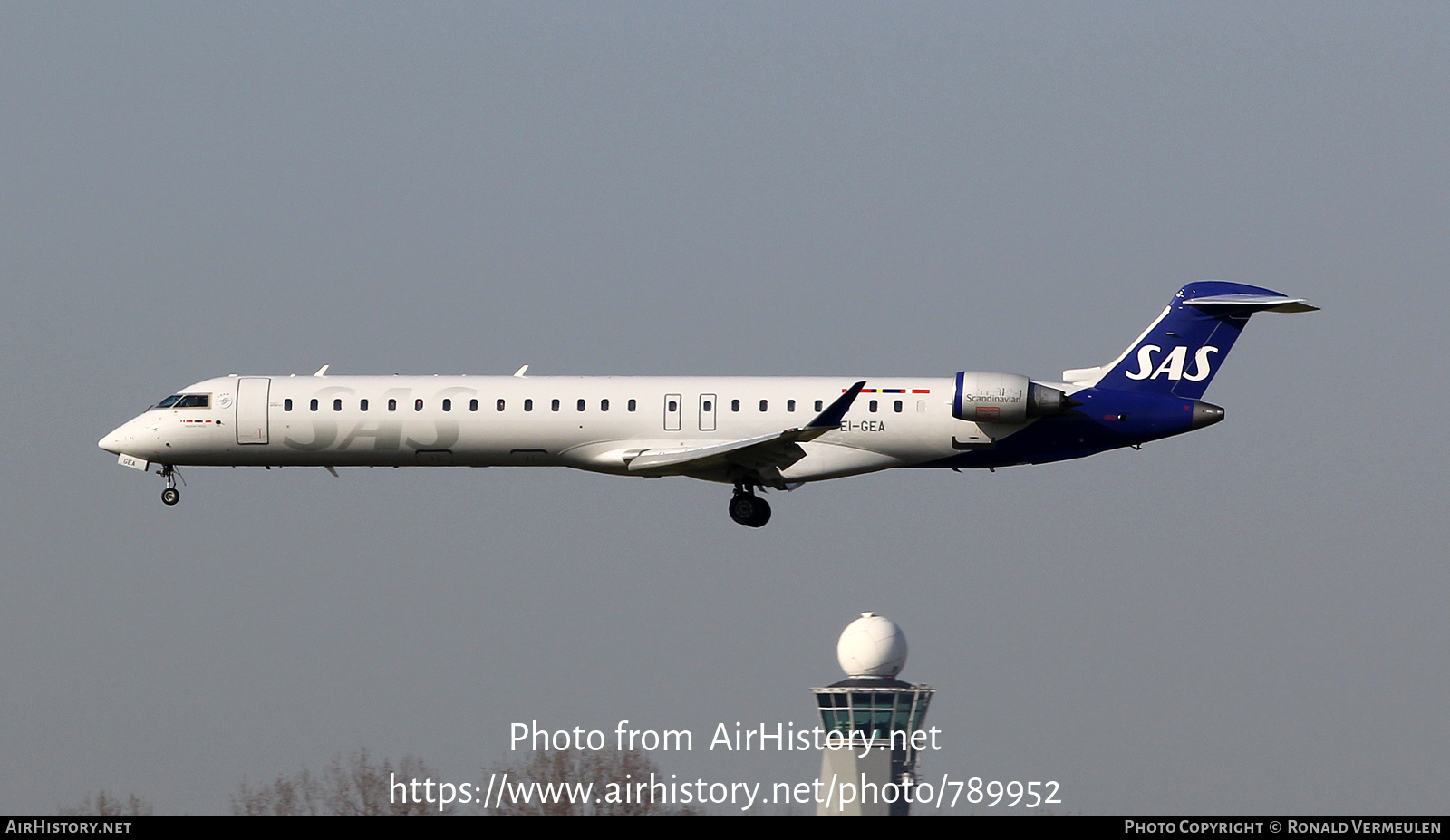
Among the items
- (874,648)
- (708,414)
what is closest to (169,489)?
(708,414)

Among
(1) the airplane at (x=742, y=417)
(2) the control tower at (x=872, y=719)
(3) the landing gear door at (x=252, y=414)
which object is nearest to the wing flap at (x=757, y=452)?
(1) the airplane at (x=742, y=417)

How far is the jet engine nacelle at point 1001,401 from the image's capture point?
3775 cm

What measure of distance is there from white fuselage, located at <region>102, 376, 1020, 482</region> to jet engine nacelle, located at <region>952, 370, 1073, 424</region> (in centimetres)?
36

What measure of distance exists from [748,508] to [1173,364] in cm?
916

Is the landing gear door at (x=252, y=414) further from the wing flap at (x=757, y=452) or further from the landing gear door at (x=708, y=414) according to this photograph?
the landing gear door at (x=708, y=414)

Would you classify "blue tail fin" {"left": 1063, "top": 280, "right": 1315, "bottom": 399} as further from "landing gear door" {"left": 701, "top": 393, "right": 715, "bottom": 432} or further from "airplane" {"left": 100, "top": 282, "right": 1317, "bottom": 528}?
"landing gear door" {"left": 701, "top": 393, "right": 715, "bottom": 432}

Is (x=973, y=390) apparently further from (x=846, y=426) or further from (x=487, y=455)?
(x=487, y=455)

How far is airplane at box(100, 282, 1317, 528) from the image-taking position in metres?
38.2

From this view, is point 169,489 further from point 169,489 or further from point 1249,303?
point 1249,303

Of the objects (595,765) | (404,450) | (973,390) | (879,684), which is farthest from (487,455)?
(879,684)

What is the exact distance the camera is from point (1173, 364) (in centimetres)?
3950

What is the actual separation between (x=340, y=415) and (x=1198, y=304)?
17648 millimetres
